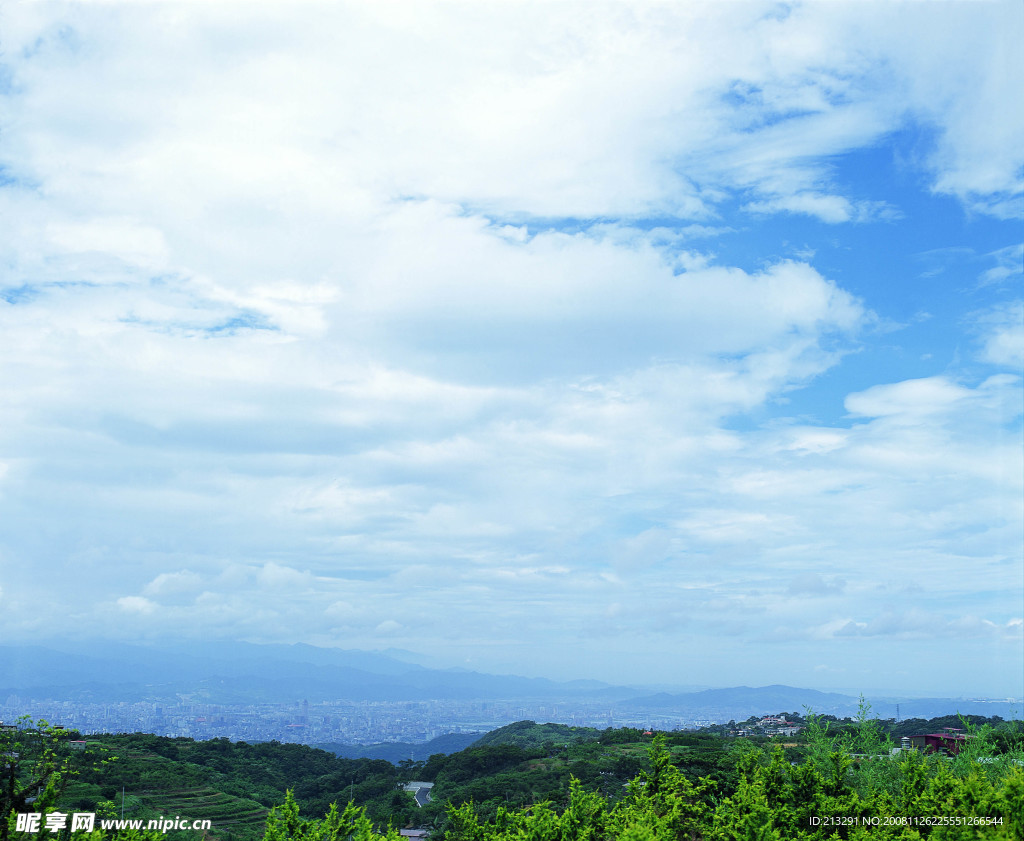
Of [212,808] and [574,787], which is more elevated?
[574,787]

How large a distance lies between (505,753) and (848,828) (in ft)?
174

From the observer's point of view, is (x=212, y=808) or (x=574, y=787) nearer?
(x=574, y=787)

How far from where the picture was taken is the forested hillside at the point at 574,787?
38.7ft

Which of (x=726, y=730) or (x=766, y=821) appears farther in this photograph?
(x=726, y=730)

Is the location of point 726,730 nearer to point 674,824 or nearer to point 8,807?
point 674,824

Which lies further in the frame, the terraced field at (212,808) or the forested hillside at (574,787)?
the terraced field at (212,808)

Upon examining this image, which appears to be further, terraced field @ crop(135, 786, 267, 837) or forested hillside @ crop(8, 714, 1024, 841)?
terraced field @ crop(135, 786, 267, 837)

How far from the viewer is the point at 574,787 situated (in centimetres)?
1313

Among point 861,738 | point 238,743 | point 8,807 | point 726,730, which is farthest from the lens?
point 726,730

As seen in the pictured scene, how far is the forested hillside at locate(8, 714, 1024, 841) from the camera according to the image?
11789 mm

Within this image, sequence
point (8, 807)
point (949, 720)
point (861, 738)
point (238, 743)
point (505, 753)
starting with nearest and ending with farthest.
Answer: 1. point (8, 807)
2. point (861, 738)
3. point (505, 753)
4. point (238, 743)
5. point (949, 720)

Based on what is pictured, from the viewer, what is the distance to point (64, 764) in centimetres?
1187

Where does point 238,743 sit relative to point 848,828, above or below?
below

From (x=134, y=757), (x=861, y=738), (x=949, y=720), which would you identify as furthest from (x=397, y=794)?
(x=949, y=720)
